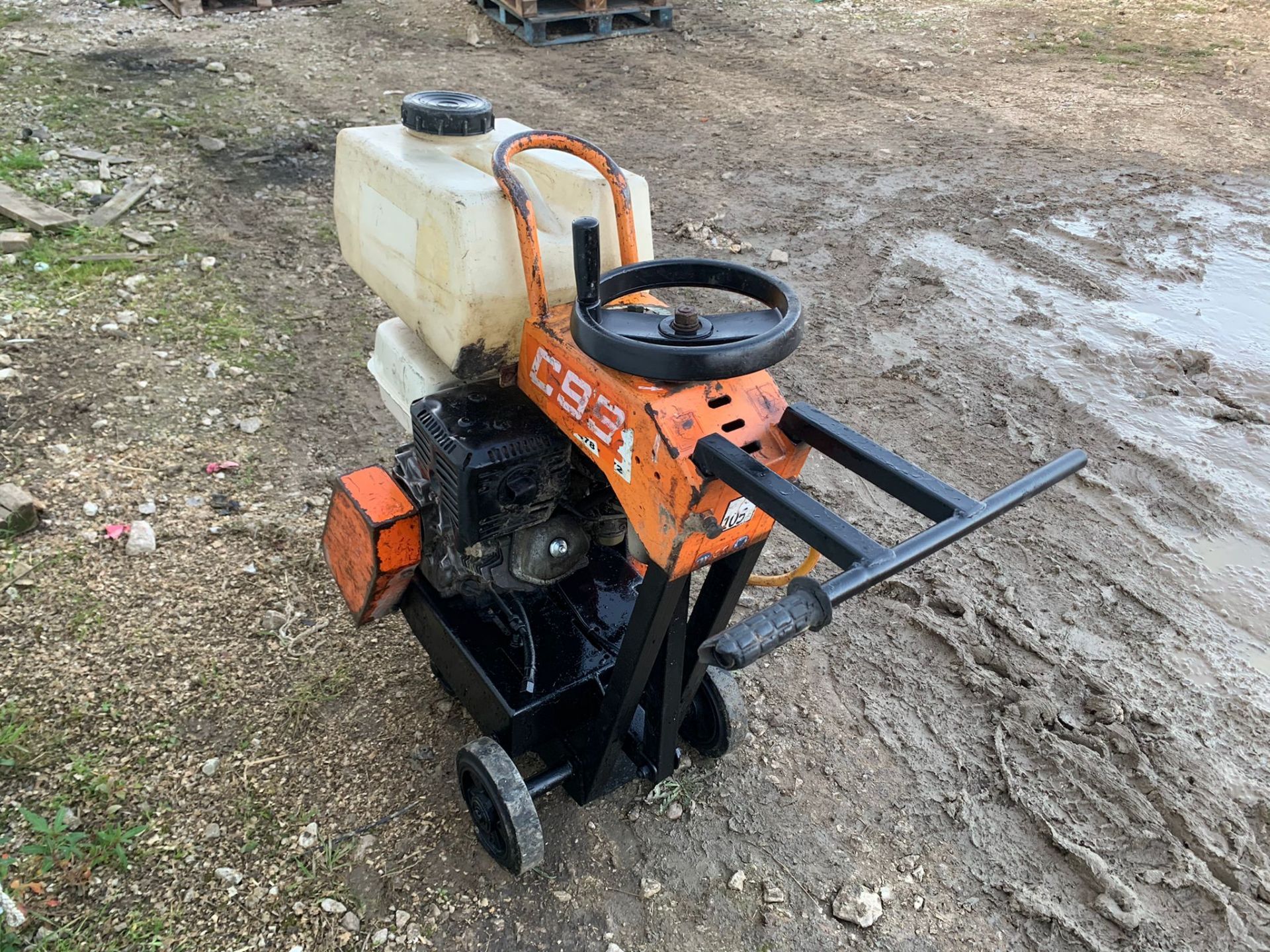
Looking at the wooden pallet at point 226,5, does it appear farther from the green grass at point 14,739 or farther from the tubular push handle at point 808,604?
the tubular push handle at point 808,604

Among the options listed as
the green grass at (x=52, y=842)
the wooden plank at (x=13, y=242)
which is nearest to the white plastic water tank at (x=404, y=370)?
the green grass at (x=52, y=842)

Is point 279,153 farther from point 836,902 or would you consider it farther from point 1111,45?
point 1111,45

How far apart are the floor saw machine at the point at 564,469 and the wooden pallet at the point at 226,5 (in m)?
7.45

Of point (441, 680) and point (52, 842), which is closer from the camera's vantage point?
point (52, 842)

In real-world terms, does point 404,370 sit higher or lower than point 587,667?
higher

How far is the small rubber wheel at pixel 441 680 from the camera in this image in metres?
2.74

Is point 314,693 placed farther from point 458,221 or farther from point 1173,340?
point 1173,340

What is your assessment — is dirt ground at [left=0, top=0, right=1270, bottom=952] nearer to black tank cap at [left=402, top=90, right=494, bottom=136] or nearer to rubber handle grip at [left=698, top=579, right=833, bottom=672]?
rubber handle grip at [left=698, top=579, right=833, bottom=672]

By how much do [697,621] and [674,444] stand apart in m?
0.73

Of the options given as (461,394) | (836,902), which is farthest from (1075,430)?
(461,394)

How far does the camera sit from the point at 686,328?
1822 millimetres

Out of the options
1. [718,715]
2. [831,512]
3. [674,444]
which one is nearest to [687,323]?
[674,444]

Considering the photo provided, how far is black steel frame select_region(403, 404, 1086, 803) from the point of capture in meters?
1.39

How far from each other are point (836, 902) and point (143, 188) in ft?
17.9
